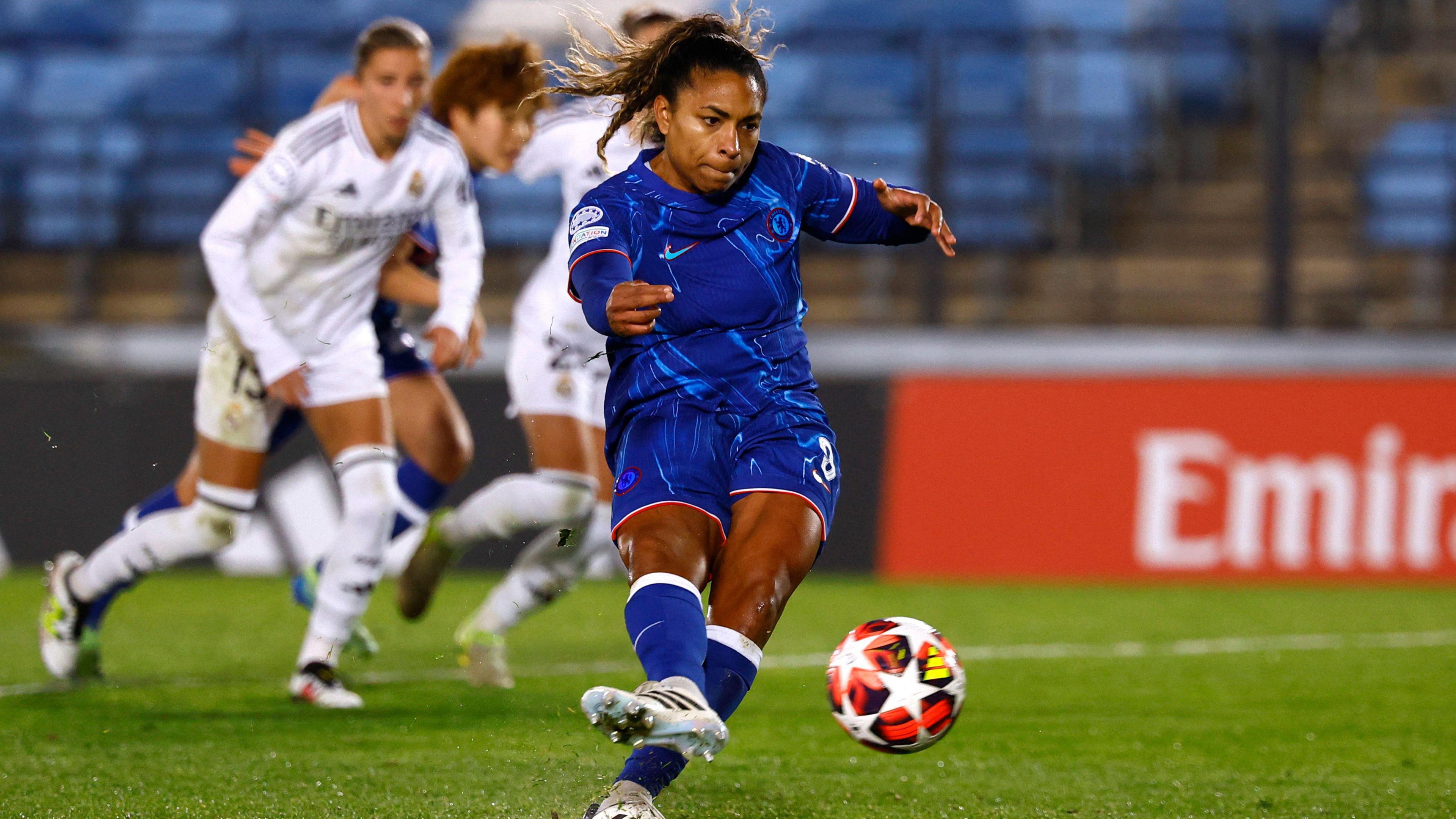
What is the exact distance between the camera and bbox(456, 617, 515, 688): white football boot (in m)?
5.39

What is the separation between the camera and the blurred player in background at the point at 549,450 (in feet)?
18.4

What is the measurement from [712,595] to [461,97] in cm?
295

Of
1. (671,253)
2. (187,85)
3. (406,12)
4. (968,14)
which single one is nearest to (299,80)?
(187,85)

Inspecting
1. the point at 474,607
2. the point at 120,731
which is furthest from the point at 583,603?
the point at 120,731

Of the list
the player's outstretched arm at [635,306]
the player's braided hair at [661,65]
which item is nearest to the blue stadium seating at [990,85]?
the player's braided hair at [661,65]

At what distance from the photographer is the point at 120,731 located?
4.57 meters

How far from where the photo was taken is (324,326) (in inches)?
210

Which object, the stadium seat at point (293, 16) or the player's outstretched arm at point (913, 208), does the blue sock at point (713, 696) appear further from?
the stadium seat at point (293, 16)

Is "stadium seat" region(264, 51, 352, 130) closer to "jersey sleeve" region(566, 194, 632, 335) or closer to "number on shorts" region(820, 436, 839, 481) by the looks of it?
"jersey sleeve" region(566, 194, 632, 335)

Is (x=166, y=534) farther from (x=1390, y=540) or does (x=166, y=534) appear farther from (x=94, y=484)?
(x=1390, y=540)

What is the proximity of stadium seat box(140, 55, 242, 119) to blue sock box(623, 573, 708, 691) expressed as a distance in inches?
363

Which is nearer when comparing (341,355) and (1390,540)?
(341,355)

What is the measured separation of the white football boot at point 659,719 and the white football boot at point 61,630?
125 inches

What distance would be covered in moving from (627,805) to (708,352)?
918 mm
